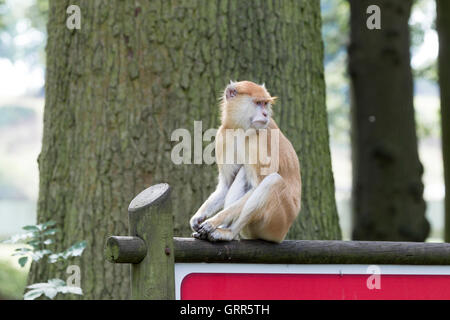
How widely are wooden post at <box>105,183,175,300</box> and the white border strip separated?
9cm

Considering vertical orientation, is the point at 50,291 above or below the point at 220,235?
below

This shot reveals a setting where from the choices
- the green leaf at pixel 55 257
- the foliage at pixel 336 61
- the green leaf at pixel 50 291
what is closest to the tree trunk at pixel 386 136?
the foliage at pixel 336 61

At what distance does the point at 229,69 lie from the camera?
5559 mm

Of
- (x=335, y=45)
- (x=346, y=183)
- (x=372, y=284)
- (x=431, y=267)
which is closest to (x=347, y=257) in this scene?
(x=372, y=284)

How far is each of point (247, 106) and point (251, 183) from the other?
519mm

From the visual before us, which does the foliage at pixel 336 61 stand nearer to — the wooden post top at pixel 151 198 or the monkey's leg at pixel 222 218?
the monkey's leg at pixel 222 218

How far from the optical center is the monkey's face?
172 inches

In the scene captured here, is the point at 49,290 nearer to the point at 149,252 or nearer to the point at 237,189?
the point at 237,189

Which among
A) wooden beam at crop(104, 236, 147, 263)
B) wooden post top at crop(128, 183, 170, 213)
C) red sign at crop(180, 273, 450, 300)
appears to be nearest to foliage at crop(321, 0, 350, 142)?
red sign at crop(180, 273, 450, 300)

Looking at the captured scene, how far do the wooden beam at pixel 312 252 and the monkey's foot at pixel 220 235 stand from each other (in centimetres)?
17

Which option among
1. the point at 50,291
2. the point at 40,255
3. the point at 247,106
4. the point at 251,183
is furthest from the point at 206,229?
the point at 40,255

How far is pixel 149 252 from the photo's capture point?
2.83 metres

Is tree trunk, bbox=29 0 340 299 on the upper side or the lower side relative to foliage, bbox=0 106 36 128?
lower

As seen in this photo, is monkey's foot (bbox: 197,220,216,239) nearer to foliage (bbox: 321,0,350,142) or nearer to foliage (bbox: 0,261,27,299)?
foliage (bbox: 0,261,27,299)
